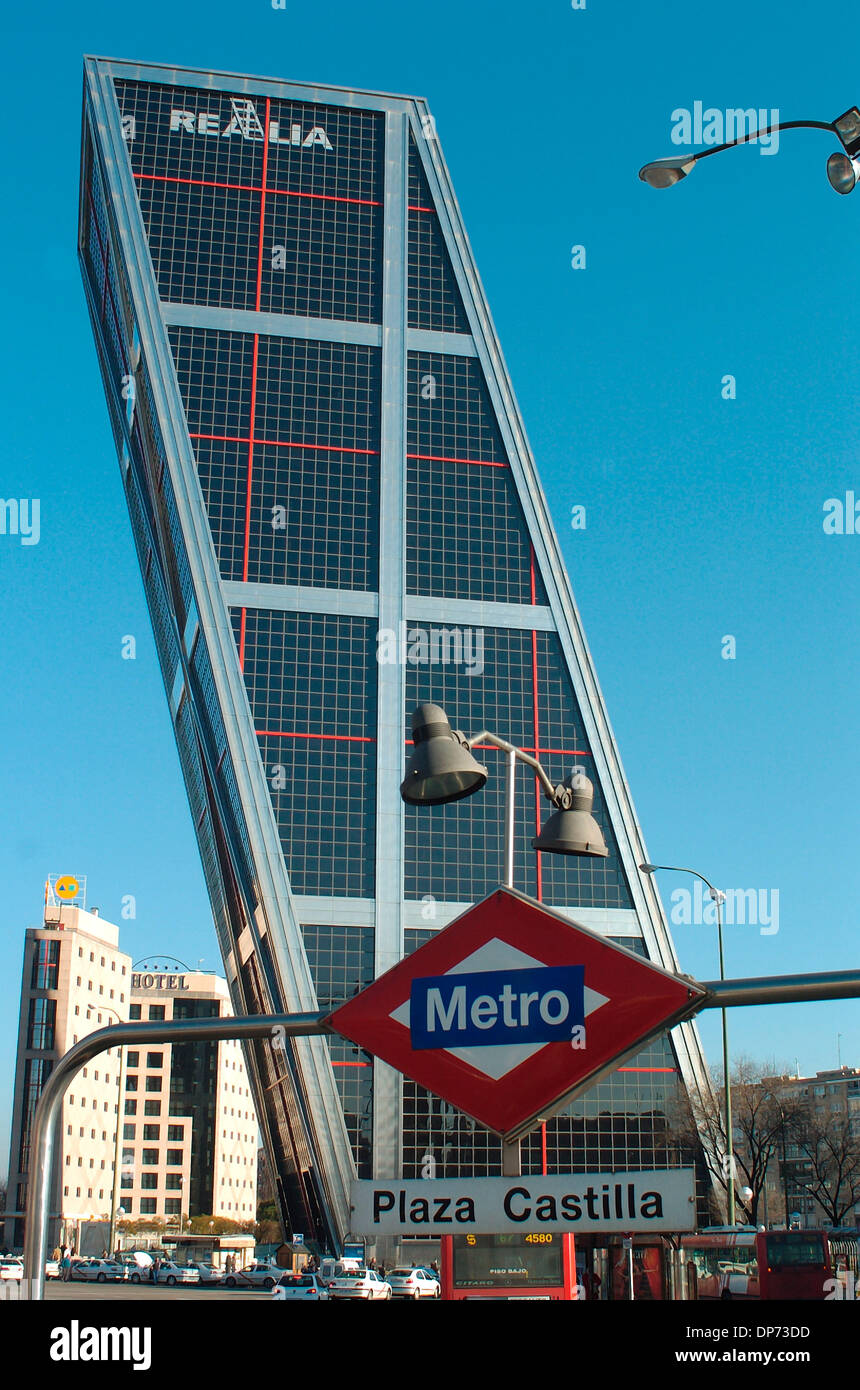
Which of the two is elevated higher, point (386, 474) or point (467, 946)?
point (386, 474)

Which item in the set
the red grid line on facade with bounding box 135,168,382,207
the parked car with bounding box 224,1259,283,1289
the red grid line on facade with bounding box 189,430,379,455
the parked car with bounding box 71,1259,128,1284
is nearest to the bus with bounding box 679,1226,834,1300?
the parked car with bounding box 224,1259,283,1289

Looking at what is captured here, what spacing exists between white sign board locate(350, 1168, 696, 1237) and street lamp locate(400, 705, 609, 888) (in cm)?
255

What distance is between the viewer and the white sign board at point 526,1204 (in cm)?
670

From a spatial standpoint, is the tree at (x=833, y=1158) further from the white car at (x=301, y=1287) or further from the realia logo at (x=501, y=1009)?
the realia logo at (x=501, y=1009)

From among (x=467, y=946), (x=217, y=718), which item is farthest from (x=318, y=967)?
(x=467, y=946)

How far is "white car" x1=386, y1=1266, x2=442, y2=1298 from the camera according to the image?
53.9 m

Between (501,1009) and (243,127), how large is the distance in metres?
103

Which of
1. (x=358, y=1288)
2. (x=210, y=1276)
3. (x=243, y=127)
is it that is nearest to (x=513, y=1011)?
(x=358, y=1288)

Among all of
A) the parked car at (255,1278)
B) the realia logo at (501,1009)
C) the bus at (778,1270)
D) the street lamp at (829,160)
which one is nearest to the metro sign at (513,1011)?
the realia logo at (501,1009)

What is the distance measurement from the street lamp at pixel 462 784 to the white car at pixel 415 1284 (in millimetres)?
45284

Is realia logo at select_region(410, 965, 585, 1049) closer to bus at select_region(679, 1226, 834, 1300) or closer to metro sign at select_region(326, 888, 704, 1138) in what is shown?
metro sign at select_region(326, 888, 704, 1138)

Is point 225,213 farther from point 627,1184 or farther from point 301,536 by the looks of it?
point 627,1184
